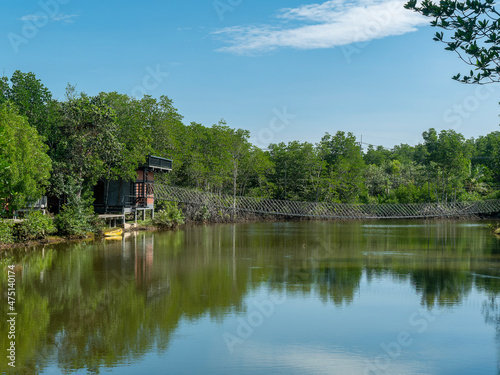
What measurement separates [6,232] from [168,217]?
12416mm

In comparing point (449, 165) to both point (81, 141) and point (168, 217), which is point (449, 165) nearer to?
point (168, 217)

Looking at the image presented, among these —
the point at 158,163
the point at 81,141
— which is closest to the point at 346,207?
the point at 158,163

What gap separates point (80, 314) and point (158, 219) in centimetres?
1890

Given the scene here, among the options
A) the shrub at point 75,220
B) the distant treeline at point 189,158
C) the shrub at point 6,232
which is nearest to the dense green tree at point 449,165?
the distant treeline at point 189,158

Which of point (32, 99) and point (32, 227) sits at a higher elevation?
point (32, 99)

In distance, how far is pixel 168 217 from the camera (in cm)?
2789

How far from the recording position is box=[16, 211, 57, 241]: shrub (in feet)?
55.8

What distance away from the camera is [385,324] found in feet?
26.5

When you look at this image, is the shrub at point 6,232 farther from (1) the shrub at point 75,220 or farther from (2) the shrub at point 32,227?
(1) the shrub at point 75,220

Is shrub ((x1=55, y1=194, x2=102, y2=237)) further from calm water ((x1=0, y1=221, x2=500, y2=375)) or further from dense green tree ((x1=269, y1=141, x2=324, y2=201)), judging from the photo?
dense green tree ((x1=269, y1=141, x2=324, y2=201))

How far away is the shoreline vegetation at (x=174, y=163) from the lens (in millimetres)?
17422

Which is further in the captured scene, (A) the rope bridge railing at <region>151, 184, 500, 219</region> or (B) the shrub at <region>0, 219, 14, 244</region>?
(A) the rope bridge railing at <region>151, 184, 500, 219</region>

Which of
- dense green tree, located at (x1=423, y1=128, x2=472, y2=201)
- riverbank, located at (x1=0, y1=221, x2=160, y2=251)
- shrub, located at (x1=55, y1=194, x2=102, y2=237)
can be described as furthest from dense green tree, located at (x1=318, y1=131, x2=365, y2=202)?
shrub, located at (x1=55, y1=194, x2=102, y2=237)

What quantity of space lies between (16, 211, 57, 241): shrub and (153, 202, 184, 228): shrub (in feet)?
31.9
